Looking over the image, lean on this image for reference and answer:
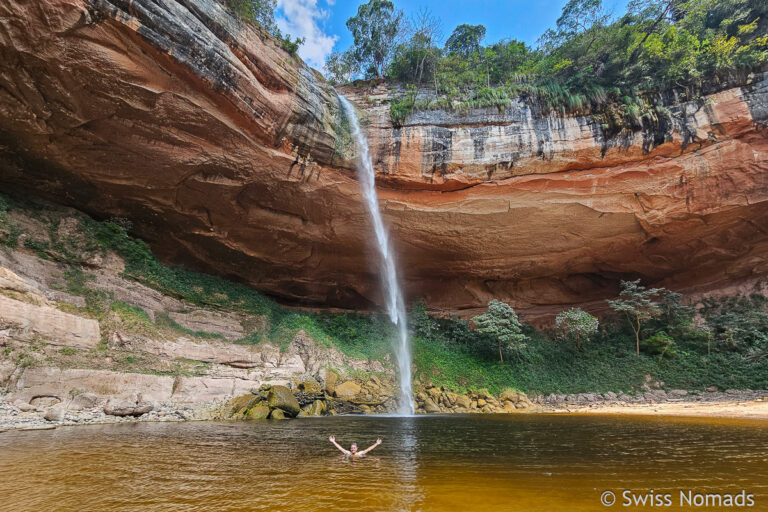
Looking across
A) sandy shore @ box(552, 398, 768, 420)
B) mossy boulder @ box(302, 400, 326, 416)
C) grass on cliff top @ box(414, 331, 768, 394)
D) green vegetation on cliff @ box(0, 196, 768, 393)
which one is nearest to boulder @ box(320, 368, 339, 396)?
mossy boulder @ box(302, 400, 326, 416)

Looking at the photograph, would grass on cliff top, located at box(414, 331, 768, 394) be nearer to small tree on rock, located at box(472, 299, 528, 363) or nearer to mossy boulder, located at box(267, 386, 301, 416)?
small tree on rock, located at box(472, 299, 528, 363)

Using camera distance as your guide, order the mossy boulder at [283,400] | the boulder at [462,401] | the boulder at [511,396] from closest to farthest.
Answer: the mossy boulder at [283,400], the boulder at [462,401], the boulder at [511,396]

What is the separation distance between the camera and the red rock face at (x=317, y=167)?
938 centimetres

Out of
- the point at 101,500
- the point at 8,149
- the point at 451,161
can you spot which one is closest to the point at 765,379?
the point at 451,161

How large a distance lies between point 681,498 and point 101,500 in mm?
5053

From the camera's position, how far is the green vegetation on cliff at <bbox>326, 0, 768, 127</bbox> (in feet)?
44.0

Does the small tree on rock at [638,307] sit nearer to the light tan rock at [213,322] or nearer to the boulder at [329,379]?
the boulder at [329,379]

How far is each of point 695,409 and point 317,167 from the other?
1440 cm

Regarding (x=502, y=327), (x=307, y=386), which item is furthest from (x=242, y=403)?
(x=502, y=327)

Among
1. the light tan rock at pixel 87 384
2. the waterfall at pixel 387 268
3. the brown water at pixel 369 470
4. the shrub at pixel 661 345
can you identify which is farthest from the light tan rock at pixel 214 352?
the shrub at pixel 661 345

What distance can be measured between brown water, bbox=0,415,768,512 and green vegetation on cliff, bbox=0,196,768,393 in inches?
279

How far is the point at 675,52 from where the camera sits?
548 inches

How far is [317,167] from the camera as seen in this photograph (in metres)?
13.4

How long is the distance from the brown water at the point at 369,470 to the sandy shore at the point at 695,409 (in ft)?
11.2
